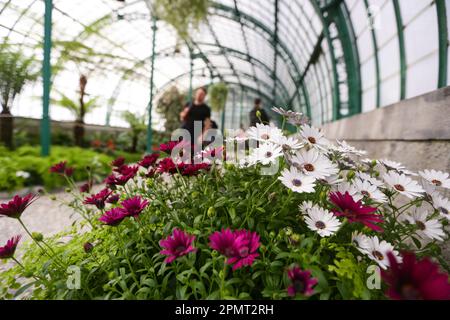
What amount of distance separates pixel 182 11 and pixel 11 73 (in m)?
2.80

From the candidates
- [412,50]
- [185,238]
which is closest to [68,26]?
[412,50]

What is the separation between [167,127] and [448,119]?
36.6ft

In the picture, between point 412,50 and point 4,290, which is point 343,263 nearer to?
point 4,290

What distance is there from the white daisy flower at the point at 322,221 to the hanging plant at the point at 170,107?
449 inches

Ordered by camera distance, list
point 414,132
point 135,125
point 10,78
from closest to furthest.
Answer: point 414,132, point 10,78, point 135,125

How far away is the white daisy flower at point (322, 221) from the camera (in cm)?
72

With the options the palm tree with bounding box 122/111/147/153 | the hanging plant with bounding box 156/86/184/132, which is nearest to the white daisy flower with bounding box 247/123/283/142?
the palm tree with bounding box 122/111/147/153

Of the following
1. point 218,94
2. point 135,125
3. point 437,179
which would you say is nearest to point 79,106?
point 135,125

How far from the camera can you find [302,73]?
11039mm

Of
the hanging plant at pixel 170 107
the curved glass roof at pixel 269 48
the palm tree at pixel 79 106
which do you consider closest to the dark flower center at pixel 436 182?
the curved glass roof at pixel 269 48

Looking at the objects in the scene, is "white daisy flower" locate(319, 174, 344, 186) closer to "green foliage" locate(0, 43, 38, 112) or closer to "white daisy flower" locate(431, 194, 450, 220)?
"white daisy flower" locate(431, 194, 450, 220)

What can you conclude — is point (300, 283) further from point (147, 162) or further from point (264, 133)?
point (147, 162)

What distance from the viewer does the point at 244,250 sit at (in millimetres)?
555
